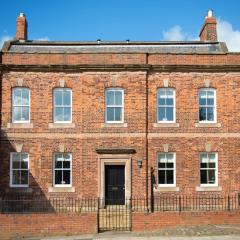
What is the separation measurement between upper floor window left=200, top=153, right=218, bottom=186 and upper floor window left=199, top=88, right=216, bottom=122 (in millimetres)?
1958

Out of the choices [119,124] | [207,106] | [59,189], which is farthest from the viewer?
[207,106]

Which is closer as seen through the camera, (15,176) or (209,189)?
(209,189)

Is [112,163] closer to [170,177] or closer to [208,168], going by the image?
[170,177]

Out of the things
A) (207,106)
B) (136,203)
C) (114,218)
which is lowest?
(114,218)

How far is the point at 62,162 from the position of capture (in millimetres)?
25453

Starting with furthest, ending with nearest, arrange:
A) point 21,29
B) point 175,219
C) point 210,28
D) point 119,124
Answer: point 21,29 < point 210,28 < point 119,124 < point 175,219

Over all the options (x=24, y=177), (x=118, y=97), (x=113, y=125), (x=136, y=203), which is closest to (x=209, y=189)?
(x=136, y=203)

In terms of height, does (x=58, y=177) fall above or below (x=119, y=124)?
below

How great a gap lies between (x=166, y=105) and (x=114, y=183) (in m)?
5.05

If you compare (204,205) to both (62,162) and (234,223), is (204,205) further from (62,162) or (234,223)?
(62,162)

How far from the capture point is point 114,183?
2538 cm

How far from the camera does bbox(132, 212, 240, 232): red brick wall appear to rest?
1956 cm

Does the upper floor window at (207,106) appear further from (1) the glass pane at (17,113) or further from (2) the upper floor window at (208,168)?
(1) the glass pane at (17,113)

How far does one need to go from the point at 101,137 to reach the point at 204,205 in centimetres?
645
